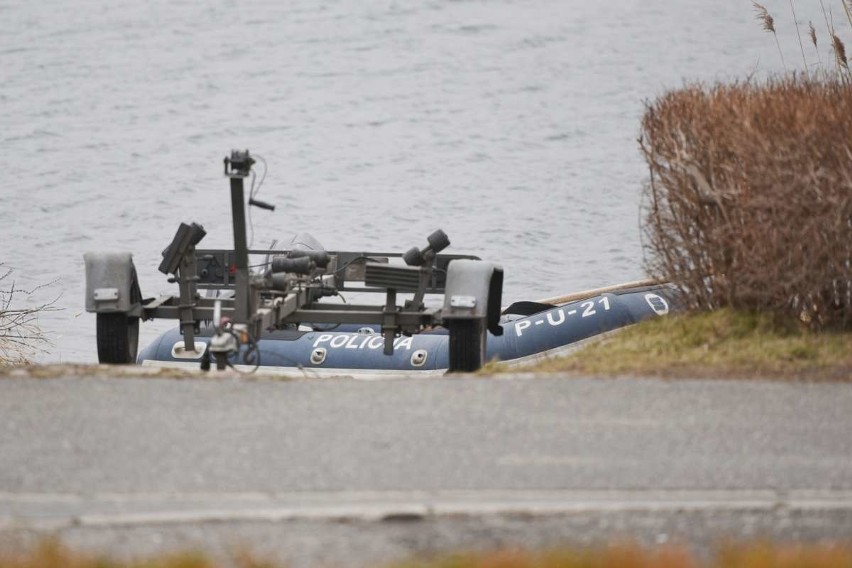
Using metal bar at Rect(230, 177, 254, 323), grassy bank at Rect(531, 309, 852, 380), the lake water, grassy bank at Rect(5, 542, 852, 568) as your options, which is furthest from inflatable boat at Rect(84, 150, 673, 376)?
the lake water

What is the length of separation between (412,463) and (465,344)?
14.8ft

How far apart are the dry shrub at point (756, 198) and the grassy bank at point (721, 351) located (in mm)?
215

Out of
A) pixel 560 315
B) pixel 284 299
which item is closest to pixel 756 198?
pixel 284 299

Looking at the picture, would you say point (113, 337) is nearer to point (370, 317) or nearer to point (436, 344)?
point (370, 317)

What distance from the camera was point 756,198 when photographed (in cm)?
931

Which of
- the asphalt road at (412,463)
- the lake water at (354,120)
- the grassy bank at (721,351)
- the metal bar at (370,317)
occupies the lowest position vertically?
the asphalt road at (412,463)

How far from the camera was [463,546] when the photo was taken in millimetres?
5461

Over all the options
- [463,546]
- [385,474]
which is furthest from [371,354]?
→ [463,546]

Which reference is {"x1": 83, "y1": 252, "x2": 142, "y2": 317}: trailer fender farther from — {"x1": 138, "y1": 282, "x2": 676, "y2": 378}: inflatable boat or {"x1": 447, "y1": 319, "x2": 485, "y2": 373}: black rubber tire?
{"x1": 447, "y1": 319, "x2": 485, "y2": 373}: black rubber tire

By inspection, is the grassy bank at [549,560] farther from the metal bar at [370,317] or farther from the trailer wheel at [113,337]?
the trailer wheel at [113,337]

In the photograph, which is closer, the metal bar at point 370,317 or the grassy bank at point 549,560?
the grassy bank at point 549,560

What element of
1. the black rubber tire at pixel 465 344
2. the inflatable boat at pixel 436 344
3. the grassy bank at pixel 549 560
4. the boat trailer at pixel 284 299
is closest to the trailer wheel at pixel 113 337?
the boat trailer at pixel 284 299

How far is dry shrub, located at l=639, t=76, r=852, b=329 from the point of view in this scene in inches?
361

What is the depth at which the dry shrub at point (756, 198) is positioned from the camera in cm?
918
